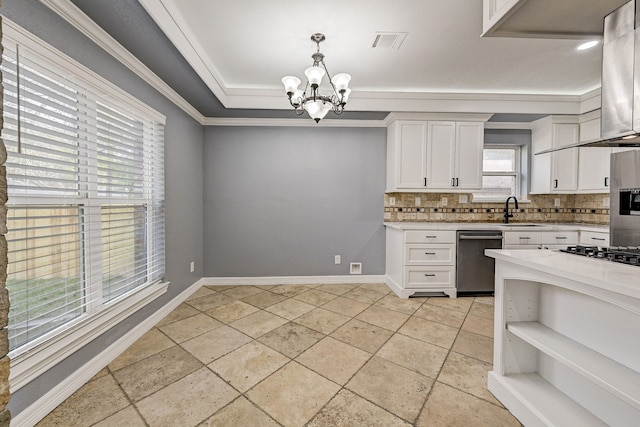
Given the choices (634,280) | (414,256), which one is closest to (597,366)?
(634,280)

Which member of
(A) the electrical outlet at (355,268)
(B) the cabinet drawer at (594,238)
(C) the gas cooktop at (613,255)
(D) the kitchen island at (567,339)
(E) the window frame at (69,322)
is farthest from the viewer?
(A) the electrical outlet at (355,268)

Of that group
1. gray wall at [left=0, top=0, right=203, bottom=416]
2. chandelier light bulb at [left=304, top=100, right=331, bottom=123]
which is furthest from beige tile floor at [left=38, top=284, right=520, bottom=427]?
chandelier light bulb at [left=304, top=100, right=331, bottom=123]

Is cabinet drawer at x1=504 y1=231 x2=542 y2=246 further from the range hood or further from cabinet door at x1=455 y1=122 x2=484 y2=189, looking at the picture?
the range hood

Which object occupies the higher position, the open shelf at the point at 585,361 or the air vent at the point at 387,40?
the air vent at the point at 387,40

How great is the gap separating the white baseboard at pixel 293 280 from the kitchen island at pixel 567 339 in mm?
2198

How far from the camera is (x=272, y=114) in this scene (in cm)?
342

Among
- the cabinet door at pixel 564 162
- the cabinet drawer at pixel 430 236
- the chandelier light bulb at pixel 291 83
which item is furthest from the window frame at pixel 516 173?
the chandelier light bulb at pixel 291 83

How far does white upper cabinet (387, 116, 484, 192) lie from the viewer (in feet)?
11.2

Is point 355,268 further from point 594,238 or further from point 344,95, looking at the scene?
point 594,238

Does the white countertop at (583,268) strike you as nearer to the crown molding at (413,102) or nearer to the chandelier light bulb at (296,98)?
the chandelier light bulb at (296,98)

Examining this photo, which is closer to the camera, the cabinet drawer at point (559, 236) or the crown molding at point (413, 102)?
the crown molding at point (413, 102)

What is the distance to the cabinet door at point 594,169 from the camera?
→ 326 centimetres

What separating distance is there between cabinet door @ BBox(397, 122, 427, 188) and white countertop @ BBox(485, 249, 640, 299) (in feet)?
6.49

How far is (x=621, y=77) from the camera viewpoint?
52.2 inches
